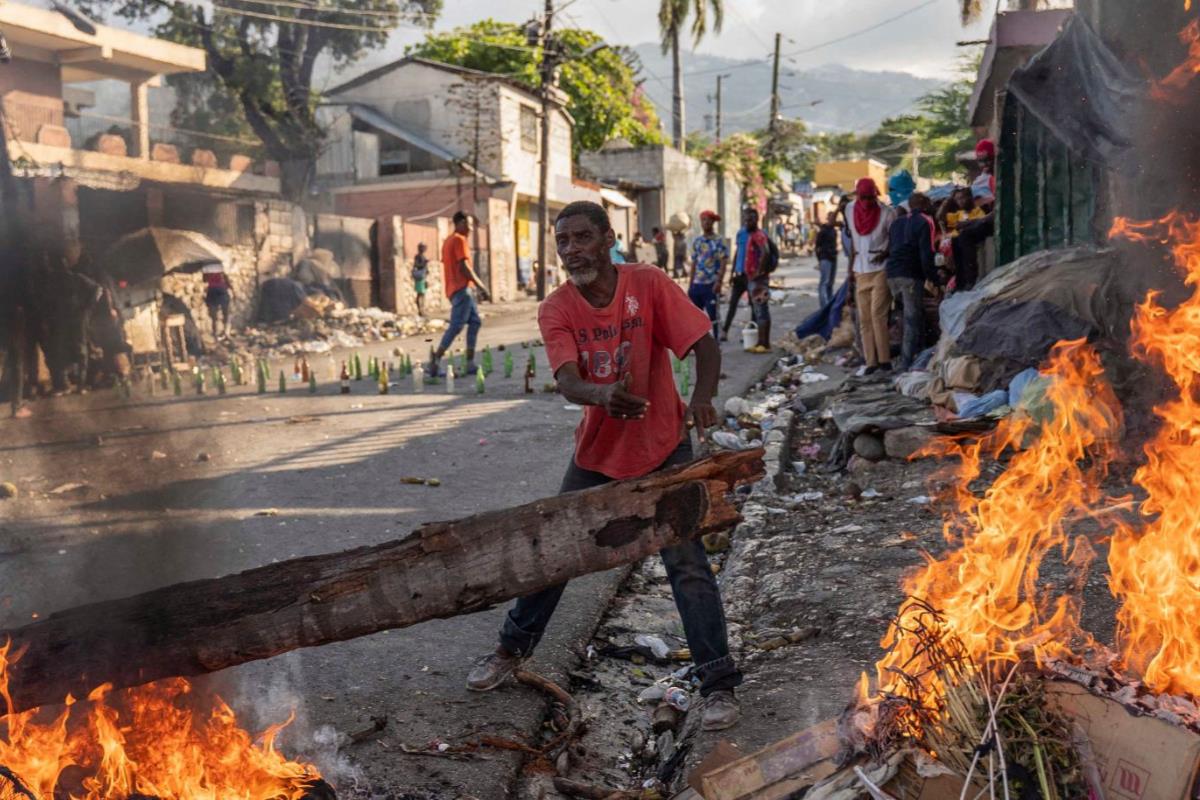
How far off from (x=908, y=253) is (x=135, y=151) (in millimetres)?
18461

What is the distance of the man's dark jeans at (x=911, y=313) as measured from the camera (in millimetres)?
10164

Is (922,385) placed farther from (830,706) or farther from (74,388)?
(74,388)

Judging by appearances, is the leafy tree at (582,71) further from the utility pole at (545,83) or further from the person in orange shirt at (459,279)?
the person in orange shirt at (459,279)

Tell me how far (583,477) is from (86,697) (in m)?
1.78

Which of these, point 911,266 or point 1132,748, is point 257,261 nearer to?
point 911,266

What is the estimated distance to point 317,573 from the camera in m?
3.05

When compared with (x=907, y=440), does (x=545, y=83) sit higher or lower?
higher

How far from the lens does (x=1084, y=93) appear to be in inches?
255

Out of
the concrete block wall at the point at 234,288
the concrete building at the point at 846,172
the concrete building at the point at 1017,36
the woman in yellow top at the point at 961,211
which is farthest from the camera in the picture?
the concrete building at the point at 846,172

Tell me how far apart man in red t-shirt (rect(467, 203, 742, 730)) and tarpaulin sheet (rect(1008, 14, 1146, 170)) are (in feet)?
11.8

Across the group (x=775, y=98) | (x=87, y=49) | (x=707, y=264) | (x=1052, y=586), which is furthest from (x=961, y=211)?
(x=775, y=98)

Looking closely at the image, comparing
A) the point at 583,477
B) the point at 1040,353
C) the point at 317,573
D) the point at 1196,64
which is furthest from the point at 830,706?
the point at 1040,353

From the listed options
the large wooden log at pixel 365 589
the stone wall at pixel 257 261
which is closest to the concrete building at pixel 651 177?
the stone wall at pixel 257 261

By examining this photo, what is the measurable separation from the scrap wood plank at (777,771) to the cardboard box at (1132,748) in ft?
1.96
